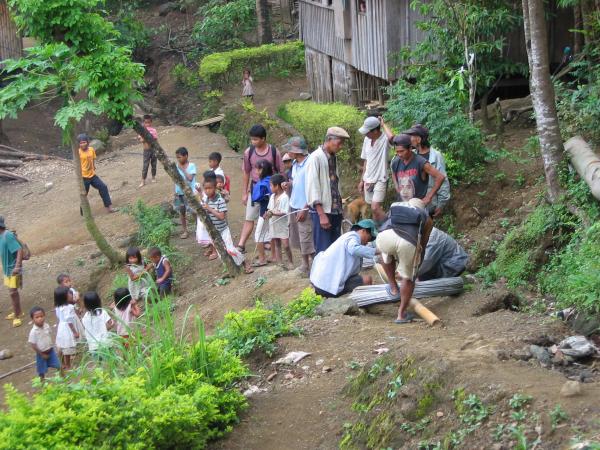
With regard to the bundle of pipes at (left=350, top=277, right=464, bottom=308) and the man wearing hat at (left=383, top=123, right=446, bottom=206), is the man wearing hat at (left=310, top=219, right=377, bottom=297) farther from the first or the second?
the man wearing hat at (left=383, top=123, right=446, bottom=206)

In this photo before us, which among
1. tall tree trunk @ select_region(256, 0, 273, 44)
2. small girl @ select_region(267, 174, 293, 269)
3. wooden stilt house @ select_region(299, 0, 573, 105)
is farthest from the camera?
tall tree trunk @ select_region(256, 0, 273, 44)

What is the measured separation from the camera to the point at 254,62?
2347cm

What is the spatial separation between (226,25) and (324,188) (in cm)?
1900

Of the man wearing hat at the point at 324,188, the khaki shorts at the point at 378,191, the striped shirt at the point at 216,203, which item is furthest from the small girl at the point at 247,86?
the man wearing hat at the point at 324,188

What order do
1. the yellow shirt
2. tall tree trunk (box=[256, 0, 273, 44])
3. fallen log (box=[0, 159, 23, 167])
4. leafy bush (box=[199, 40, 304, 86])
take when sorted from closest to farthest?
the yellow shirt → fallen log (box=[0, 159, 23, 167]) → leafy bush (box=[199, 40, 304, 86]) → tall tree trunk (box=[256, 0, 273, 44])

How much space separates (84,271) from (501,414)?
993cm

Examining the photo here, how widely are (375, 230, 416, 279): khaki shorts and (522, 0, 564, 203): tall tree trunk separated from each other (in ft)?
7.96

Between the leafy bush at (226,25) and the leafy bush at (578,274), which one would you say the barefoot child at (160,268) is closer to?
the leafy bush at (578,274)

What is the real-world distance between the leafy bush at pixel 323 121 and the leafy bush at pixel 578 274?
538 centimetres

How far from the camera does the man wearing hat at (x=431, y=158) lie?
8609 mm

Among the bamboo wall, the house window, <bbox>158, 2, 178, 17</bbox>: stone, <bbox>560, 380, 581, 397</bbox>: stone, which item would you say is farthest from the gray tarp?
<bbox>158, 2, 178, 17</bbox>: stone

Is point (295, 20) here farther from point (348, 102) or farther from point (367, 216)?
point (367, 216)

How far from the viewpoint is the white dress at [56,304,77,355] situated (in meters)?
8.91

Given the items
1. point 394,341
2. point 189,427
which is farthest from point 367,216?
point 189,427
